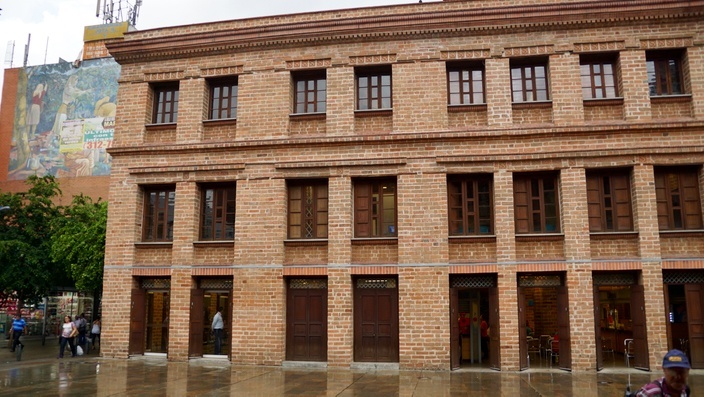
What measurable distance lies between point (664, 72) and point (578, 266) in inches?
255

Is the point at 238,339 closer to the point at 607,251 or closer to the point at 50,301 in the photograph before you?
the point at 607,251

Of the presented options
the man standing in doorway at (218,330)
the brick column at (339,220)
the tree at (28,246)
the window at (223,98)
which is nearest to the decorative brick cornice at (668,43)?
the brick column at (339,220)

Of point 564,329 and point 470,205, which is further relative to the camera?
point 470,205

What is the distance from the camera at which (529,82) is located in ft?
56.6

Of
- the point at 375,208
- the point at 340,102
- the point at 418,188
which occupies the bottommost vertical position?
the point at 375,208

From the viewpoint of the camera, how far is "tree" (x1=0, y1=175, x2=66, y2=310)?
25.0 meters

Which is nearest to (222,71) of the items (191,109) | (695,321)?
(191,109)

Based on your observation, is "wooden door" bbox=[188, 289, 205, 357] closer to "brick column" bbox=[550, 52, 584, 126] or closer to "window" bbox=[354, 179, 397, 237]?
"window" bbox=[354, 179, 397, 237]

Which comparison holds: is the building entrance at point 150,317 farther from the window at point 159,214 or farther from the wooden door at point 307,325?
the wooden door at point 307,325

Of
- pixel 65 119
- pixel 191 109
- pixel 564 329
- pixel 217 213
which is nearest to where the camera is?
pixel 564 329

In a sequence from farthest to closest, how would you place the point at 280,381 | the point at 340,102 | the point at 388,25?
the point at 340,102, the point at 388,25, the point at 280,381

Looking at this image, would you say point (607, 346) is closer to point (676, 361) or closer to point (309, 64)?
point (309, 64)

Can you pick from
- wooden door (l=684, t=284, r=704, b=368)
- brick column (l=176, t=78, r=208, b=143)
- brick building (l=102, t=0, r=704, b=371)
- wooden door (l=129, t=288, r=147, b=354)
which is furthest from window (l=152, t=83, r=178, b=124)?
wooden door (l=684, t=284, r=704, b=368)

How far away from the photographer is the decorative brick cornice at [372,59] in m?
17.6
